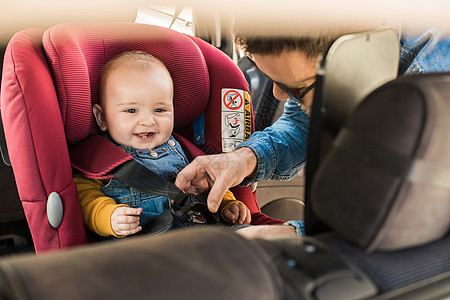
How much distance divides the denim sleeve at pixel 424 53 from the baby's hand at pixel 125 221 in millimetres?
609

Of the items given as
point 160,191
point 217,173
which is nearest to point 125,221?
point 160,191

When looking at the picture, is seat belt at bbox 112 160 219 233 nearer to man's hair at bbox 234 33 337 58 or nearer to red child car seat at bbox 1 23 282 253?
red child car seat at bbox 1 23 282 253

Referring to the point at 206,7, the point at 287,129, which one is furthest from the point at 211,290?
the point at 287,129

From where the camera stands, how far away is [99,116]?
105 centimetres

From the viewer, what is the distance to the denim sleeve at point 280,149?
1.01 metres

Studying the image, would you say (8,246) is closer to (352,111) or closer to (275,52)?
(275,52)

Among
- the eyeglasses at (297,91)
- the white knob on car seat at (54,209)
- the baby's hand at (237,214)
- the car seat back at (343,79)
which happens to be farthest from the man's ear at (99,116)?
the car seat back at (343,79)

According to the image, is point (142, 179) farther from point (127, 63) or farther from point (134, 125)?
point (127, 63)

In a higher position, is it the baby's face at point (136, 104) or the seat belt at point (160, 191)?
the baby's face at point (136, 104)

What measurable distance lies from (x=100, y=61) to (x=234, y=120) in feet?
1.26

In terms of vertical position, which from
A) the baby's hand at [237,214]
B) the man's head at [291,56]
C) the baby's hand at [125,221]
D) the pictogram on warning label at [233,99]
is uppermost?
the man's head at [291,56]

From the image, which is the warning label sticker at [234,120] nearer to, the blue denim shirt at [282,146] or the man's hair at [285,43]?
the blue denim shirt at [282,146]

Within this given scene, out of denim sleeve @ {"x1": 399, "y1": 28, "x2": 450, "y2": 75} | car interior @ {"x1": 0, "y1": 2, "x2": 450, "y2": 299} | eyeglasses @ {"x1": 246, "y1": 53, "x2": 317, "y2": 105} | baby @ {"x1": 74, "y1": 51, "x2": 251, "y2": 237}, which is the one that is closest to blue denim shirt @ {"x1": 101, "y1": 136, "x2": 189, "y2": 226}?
baby @ {"x1": 74, "y1": 51, "x2": 251, "y2": 237}

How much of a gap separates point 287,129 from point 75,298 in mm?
829
